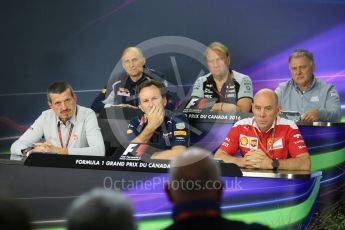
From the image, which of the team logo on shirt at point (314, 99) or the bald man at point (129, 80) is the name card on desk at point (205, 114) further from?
the team logo on shirt at point (314, 99)

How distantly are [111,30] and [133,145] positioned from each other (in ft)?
11.6

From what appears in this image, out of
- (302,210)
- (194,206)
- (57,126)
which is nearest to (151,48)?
(57,126)

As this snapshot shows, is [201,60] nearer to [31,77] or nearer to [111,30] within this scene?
[111,30]

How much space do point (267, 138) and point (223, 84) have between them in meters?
1.79

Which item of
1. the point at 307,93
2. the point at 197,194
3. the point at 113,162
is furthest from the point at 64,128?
the point at 197,194

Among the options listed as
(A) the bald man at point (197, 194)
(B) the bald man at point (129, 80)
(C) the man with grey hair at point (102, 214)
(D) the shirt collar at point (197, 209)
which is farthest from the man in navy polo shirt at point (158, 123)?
(C) the man with grey hair at point (102, 214)

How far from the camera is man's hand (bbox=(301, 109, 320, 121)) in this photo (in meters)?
5.33

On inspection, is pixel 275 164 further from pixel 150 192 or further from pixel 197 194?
pixel 197 194

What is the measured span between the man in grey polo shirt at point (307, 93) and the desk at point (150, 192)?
66.9 inches

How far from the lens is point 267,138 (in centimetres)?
443

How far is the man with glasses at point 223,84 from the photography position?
5980mm

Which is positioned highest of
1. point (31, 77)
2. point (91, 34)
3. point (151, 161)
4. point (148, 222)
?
point (91, 34)

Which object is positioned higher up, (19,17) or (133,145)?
(19,17)

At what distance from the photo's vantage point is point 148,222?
3.77 metres
